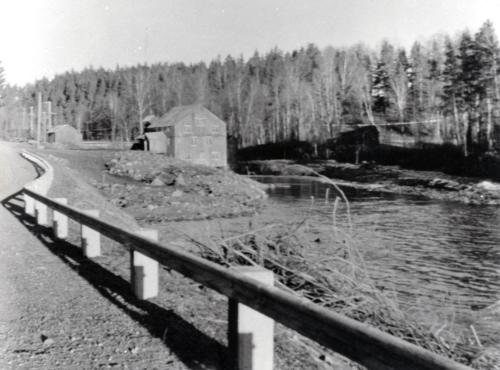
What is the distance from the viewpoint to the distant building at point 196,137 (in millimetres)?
63125

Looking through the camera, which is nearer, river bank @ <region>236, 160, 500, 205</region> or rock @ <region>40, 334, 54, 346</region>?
rock @ <region>40, 334, 54, 346</region>

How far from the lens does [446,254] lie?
1714cm

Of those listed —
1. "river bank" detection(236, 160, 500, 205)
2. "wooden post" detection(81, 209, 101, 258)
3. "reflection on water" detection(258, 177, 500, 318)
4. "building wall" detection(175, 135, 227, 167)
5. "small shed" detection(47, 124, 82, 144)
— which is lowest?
"reflection on water" detection(258, 177, 500, 318)

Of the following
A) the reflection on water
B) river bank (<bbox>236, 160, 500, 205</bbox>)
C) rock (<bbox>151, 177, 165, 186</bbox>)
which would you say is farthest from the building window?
the reflection on water

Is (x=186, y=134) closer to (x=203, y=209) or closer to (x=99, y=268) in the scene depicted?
(x=203, y=209)

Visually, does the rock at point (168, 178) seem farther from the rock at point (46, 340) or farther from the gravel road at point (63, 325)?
the rock at point (46, 340)

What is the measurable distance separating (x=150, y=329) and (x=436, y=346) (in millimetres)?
3292

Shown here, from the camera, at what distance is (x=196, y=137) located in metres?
63.9

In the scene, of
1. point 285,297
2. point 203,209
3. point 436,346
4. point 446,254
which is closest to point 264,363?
point 285,297

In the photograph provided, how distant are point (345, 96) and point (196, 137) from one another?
2784 cm

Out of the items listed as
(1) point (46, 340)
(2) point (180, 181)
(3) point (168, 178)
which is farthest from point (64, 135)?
(1) point (46, 340)

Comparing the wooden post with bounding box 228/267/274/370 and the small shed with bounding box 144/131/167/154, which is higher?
the small shed with bounding box 144/131/167/154

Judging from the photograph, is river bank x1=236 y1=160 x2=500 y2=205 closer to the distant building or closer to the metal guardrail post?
the distant building

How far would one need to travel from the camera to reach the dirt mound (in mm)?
27797
